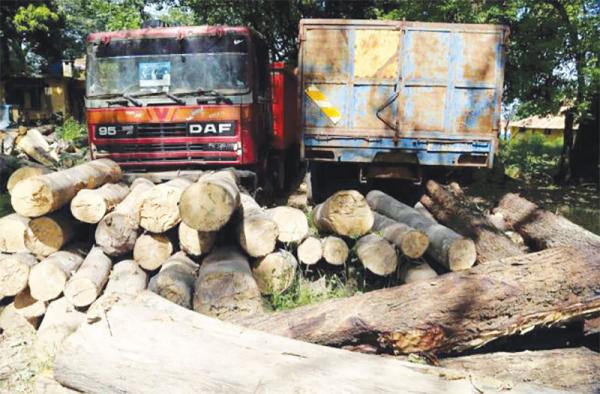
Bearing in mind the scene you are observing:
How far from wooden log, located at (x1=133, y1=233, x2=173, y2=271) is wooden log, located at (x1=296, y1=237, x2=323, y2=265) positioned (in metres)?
1.32

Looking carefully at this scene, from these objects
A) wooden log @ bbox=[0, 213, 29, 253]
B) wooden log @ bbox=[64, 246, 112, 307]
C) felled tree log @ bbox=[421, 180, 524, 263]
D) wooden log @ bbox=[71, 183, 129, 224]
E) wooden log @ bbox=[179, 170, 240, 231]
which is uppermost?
wooden log @ bbox=[179, 170, 240, 231]

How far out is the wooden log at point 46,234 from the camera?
5.09 metres

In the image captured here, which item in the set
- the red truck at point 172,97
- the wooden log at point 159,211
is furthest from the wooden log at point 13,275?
the red truck at point 172,97

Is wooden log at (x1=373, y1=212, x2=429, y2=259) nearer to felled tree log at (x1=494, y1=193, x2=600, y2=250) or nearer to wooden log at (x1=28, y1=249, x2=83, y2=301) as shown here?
felled tree log at (x1=494, y1=193, x2=600, y2=250)

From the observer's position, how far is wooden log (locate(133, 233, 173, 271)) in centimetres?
509

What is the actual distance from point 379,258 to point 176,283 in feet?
6.46

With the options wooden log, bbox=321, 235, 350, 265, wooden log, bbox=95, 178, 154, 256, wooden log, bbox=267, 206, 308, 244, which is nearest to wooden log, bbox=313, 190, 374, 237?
wooden log, bbox=321, 235, 350, 265

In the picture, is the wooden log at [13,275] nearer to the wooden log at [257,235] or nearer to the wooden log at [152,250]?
the wooden log at [152,250]

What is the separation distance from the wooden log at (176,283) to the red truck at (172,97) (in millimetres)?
2707

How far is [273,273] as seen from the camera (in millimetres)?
4910

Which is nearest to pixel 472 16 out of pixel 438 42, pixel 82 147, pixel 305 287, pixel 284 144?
pixel 438 42

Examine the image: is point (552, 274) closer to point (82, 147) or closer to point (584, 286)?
point (584, 286)

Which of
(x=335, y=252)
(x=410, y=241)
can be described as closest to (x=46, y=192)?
(x=335, y=252)

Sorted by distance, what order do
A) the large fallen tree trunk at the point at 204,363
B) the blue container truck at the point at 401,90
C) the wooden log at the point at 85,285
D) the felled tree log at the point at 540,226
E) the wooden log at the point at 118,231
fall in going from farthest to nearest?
the blue container truck at the point at 401,90
the felled tree log at the point at 540,226
the wooden log at the point at 118,231
the wooden log at the point at 85,285
the large fallen tree trunk at the point at 204,363
